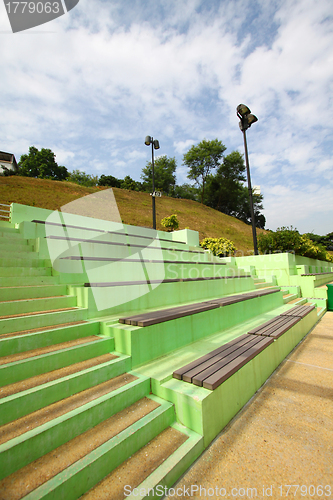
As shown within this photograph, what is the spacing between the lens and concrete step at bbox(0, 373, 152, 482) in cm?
106

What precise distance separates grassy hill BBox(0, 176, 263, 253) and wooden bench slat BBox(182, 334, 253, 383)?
16.1 m

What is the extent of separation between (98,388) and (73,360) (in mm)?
322

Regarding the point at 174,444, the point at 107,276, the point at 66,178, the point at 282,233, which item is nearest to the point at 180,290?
the point at 107,276

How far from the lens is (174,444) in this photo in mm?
1357

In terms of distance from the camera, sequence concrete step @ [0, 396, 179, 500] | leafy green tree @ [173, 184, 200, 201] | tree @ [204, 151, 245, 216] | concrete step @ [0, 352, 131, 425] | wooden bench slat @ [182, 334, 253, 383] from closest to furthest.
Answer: concrete step @ [0, 396, 179, 500]
concrete step @ [0, 352, 131, 425]
wooden bench slat @ [182, 334, 253, 383]
tree @ [204, 151, 245, 216]
leafy green tree @ [173, 184, 200, 201]

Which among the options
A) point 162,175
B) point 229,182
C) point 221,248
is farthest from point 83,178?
point 221,248

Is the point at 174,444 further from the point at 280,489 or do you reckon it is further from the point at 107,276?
the point at 107,276

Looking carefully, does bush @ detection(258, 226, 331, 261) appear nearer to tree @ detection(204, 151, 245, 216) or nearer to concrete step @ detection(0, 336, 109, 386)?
concrete step @ detection(0, 336, 109, 386)

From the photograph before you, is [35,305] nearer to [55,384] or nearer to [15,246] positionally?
[55,384]

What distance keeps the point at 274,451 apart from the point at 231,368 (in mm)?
528

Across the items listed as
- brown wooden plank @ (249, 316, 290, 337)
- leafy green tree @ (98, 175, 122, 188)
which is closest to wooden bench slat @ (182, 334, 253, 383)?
brown wooden plank @ (249, 316, 290, 337)

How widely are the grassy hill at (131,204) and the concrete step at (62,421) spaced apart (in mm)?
16073

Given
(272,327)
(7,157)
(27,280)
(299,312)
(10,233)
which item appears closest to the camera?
(27,280)

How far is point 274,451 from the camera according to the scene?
4.61ft
